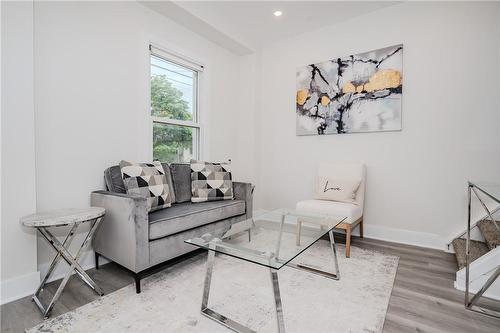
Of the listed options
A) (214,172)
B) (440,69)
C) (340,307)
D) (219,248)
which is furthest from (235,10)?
(340,307)

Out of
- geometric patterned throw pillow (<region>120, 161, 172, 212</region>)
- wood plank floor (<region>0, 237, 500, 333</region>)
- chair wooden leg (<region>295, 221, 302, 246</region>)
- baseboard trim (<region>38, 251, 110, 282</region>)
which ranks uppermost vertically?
geometric patterned throw pillow (<region>120, 161, 172, 212</region>)

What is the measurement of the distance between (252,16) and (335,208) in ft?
8.30

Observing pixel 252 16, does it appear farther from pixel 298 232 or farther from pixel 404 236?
pixel 404 236

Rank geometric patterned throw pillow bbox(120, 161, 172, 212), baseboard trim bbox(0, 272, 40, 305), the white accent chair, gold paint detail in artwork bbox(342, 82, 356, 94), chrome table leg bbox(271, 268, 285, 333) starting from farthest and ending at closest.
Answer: gold paint detail in artwork bbox(342, 82, 356, 94) < the white accent chair < geometric patterned throw pillow bbox(120, 161, 172, 212) < baseboard trim bbox(0, 272, 40, 305) < chrome table leg bbox(271, 268, 285, 333)

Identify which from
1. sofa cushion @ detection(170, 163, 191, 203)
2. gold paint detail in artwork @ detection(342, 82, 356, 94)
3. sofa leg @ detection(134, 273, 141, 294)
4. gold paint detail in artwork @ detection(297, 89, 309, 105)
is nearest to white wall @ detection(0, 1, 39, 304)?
sofa leg @ detection(134, 273, 141, 294)

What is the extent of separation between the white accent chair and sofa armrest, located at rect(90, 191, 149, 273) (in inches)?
61.3

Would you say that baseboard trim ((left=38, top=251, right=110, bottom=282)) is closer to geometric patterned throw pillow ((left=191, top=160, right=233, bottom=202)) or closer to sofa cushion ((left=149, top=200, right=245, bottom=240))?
sofa cushion ((left=149, top=200, right=245, bottom=240))

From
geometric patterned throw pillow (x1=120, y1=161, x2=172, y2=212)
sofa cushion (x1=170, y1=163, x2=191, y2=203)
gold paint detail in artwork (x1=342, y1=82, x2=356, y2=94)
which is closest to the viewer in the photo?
geometric patterned throw pillow (x1=120, y1=161, x2=172, y2=212)

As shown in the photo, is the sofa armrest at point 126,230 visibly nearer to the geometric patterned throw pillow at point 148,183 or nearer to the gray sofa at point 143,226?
the gray sofa at point 143,226

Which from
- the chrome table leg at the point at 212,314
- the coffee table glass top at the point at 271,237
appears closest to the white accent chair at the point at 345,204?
the coffee table glass top at the point at 271,237

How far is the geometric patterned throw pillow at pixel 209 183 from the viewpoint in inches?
110

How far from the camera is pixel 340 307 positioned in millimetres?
1680

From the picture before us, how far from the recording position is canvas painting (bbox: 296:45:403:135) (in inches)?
117

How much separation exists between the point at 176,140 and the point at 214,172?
0.74 m
